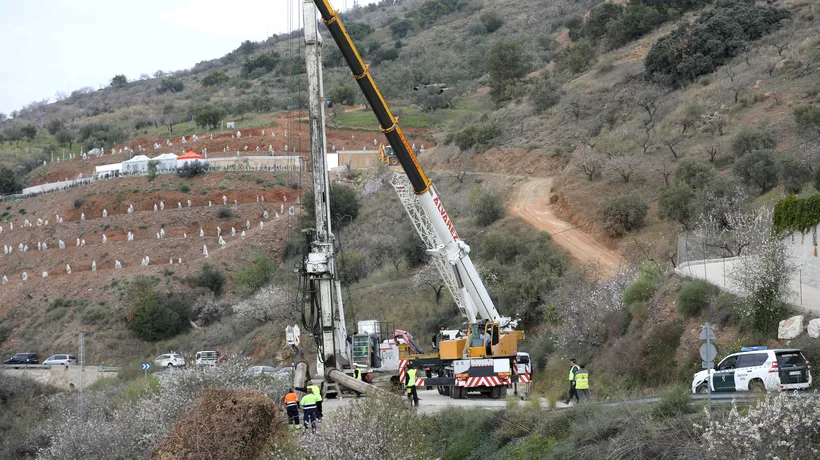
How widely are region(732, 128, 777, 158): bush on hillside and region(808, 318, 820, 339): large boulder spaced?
26480 mm

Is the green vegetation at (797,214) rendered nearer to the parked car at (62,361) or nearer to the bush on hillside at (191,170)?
the parked car at (62,361)

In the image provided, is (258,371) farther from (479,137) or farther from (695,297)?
(479,137)

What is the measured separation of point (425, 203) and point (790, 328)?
11583 millimetres

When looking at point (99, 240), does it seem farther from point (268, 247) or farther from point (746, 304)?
point (746, 304)

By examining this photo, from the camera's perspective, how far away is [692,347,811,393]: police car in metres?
20.0

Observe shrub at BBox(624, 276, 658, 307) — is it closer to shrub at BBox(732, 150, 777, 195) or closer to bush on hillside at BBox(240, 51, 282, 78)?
shrub at BBox(732, 150, 777, 195)

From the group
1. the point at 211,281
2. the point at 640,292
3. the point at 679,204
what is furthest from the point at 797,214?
the point at 211,281

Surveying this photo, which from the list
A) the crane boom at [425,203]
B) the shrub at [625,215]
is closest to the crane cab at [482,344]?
the crane boom at [425,203]

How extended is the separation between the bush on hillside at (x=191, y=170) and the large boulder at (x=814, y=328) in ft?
245

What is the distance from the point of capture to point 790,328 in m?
23.5

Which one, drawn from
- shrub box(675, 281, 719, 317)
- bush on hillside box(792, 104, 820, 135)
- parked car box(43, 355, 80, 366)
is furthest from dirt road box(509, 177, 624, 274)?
parked car box(43, 355, 80, 366)

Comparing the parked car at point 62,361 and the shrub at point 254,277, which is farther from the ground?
the shrub at point 254,277

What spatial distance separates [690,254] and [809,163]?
8.13 meters

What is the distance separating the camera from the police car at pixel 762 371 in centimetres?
2000
